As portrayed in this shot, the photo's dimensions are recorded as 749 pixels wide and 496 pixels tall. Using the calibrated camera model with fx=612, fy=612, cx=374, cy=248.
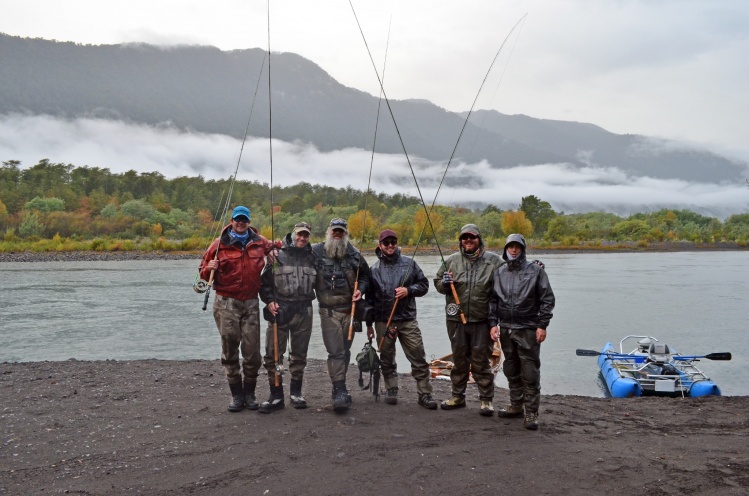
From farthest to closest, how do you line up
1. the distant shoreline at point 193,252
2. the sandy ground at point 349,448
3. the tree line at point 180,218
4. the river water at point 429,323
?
the tree line at point 180,218
the distant shoreline at point 193,252
the river water at point 429,323
the sandy ground at point 349,448

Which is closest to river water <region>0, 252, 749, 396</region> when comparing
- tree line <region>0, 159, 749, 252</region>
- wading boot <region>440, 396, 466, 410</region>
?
wading boot <region>440, 396, 466, 410</region>

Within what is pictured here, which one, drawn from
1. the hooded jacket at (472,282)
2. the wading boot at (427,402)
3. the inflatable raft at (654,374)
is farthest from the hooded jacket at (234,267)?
the inflatable raft at (654,374)

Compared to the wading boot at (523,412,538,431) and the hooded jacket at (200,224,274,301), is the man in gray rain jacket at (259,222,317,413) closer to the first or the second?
the hooded jacket at (200,224,274,301)

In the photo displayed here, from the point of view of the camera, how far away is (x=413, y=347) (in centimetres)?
677

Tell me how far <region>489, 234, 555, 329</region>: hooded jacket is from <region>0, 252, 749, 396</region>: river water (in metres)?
5.69

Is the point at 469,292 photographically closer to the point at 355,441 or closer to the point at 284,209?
the point at 355,441

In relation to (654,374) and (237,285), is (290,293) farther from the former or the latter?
(654,374)

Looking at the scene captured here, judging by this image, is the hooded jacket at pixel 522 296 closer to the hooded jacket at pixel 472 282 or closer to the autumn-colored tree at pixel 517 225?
the hooded jacket at pixel 472 282

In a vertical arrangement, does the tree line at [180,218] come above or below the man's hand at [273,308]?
above

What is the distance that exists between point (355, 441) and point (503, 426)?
5.03ft

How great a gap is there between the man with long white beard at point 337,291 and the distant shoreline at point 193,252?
61.9 m

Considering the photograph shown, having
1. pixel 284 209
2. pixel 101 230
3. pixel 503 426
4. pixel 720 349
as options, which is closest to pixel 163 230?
pixel 101 230

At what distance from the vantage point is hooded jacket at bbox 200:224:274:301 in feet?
21.0

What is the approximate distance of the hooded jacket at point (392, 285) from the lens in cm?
677
